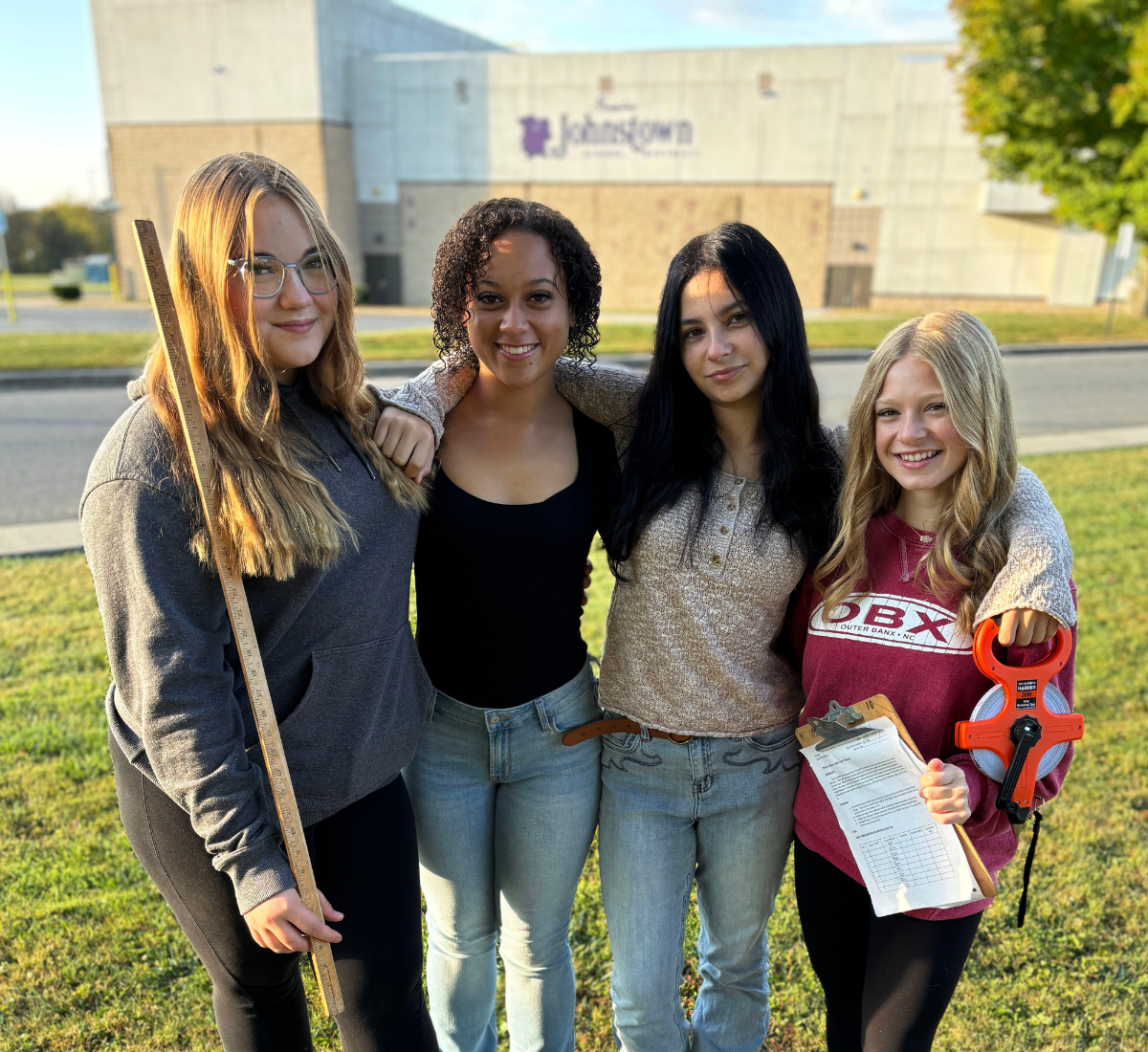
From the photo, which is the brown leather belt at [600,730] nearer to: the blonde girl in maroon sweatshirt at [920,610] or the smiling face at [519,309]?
the blonde girl in maroon sweatshirt at [920,610]

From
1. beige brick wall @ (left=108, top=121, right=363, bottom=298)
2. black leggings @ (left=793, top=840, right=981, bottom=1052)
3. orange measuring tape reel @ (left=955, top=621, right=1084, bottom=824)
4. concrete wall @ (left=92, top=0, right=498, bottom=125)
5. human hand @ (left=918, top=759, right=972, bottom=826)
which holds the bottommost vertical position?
black leggings @ (left=793, top=840, right=981, bottom=1052)

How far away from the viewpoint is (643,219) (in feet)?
102

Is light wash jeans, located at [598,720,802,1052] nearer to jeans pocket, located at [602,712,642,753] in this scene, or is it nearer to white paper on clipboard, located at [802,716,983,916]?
jeans pocket, located at [602,712,642,753]

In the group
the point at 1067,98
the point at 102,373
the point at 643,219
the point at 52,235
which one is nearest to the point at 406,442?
the point at 102,373

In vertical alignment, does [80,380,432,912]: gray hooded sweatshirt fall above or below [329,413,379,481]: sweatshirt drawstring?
below

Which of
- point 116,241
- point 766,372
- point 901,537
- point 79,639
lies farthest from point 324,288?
point 116,241

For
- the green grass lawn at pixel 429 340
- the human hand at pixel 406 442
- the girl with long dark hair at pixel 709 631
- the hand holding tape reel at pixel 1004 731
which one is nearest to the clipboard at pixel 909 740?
the hand holding tape reel at pixel 1004 731

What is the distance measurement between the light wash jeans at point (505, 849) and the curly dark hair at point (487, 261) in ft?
3.08

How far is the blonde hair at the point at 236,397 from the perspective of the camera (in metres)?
1.58

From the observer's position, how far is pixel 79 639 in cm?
484

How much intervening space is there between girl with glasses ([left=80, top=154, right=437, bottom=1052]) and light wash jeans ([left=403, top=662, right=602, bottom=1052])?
19 centimetres

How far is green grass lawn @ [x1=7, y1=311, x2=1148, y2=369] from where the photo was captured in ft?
46.9

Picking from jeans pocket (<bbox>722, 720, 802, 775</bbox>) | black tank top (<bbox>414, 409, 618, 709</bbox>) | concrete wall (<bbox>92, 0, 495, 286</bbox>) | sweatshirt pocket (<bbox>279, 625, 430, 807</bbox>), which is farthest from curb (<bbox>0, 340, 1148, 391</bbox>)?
concrete wall (<bbox>92, 0, 495, 286</bbox>)

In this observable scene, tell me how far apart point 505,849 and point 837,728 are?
2.89 ft
